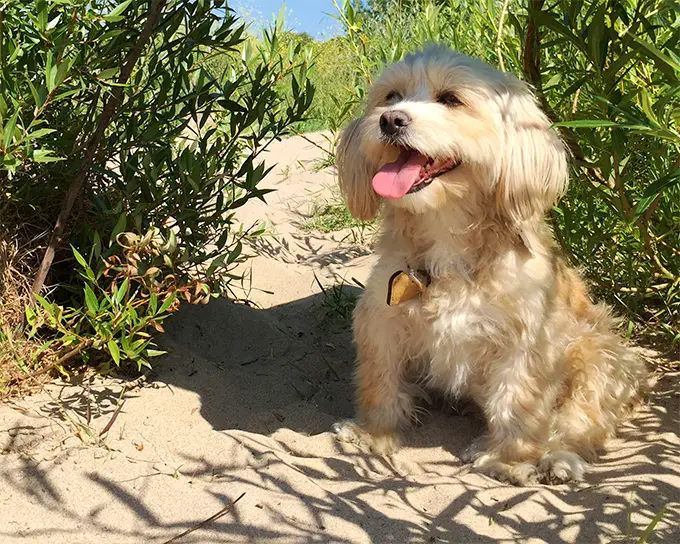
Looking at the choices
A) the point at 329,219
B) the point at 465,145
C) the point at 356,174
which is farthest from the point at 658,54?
the point at 329,219

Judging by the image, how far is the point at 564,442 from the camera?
Answer: 3135mm

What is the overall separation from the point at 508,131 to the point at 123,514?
183cm

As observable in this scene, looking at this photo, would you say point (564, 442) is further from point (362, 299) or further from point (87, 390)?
point (87, 390)

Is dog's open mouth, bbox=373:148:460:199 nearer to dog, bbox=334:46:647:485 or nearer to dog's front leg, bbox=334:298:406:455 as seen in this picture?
dog, bbox=334:46:647:485

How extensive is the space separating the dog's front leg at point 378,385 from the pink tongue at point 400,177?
54cm

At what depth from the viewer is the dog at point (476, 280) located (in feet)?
9.20

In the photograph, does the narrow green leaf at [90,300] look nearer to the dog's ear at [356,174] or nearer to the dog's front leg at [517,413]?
the dog's ear at [356,174]

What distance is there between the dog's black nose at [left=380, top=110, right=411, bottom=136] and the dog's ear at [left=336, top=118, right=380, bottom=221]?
1.11 feet

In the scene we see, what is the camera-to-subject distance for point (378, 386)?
329 cm

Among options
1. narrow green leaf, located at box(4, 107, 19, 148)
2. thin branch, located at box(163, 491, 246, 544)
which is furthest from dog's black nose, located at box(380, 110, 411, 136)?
thin branch, located at box(163, 491, 246, 544)

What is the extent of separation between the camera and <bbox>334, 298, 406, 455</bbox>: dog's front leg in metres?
3.17

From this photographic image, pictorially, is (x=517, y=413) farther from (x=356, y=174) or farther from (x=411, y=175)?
(x=356, y=174)

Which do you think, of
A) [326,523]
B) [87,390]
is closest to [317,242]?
[87,390]

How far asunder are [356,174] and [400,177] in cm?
40
